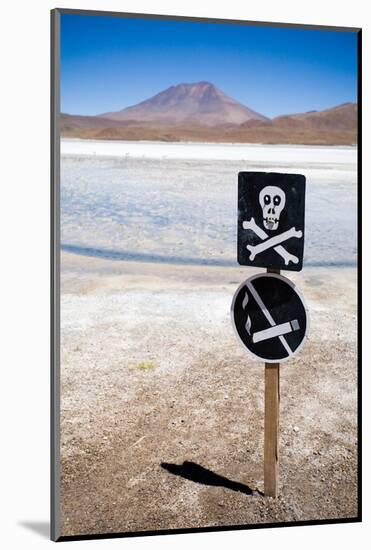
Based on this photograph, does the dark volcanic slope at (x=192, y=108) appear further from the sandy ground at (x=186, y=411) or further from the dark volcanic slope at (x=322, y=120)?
the sandy ground at (x=186, y=411)

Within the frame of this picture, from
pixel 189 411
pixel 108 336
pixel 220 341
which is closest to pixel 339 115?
pixel 220 341

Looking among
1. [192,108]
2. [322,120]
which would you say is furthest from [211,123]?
[322,120]

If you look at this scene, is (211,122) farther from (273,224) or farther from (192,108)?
(273,224)

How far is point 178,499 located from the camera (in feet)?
10.0

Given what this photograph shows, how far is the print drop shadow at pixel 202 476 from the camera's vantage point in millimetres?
3124

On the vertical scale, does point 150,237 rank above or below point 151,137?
below

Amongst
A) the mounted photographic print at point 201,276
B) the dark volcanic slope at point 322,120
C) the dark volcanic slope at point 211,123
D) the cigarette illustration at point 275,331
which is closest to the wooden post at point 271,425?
→ the mounted photographic print at point 201,276

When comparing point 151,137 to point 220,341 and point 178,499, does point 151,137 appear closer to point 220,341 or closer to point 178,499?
point 220,341

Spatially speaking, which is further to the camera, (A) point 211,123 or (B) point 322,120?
(A) point 211,123

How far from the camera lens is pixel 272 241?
274cm

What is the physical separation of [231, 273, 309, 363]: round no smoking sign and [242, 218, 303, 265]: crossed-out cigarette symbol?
85mm

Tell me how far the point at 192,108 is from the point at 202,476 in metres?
4.61

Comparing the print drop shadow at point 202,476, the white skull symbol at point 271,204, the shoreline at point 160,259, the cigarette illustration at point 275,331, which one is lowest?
the print drop shadow at point 202,476

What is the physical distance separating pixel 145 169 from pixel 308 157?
5.16 ft
